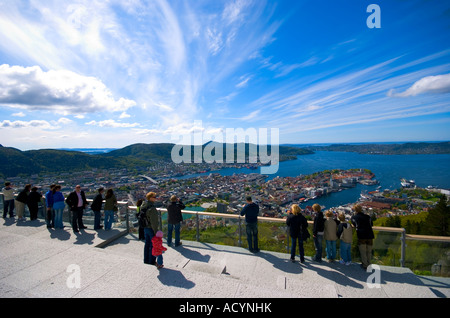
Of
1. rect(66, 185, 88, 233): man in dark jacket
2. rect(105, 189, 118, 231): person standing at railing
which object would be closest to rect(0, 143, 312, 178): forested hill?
rect(66, 185, 88, 233): man in dark jacket

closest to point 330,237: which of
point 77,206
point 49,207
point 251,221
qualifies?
point 251,221

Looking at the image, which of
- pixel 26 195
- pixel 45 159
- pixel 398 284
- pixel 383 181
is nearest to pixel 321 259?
pixel 398 284

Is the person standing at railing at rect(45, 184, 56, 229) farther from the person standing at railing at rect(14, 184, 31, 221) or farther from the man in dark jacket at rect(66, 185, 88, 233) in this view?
the person standing at railing at rect(14, 184, 31, 221)

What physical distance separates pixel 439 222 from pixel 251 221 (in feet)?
56.5

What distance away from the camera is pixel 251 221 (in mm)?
4941

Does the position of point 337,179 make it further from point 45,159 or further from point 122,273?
point 45,159

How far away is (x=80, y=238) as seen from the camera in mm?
5473

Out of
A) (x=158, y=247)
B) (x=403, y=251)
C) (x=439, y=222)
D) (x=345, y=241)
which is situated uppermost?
(x=158, y=247)

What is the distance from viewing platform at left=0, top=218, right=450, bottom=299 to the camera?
2.93 metres

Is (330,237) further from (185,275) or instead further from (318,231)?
(185,275)

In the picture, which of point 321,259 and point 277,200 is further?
point 277,200

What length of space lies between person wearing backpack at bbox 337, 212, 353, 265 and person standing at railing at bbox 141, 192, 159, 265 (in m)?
4.16

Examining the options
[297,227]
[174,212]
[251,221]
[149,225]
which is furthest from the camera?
[174,212]
